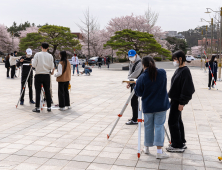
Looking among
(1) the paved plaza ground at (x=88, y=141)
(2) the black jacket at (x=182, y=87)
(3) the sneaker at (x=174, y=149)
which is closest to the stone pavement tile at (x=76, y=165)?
(1) the paved plaza ground at (x=88, y=141)

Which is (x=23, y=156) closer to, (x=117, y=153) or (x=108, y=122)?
(x=117, y=153)

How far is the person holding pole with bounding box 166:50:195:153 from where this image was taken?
12.9 feet

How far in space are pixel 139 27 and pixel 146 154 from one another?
47.7m

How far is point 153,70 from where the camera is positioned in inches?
146

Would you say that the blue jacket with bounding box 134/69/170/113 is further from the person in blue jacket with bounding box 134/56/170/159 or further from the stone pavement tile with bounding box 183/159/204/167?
the stone pavement tile with bounding box 183/159/204/167

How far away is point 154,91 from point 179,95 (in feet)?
1.84

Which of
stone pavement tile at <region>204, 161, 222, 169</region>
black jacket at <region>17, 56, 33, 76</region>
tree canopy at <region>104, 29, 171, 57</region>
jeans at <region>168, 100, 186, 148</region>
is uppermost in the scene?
tree canopy at <region>104, 29, 171, 57</region>

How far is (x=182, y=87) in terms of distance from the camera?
13.0 feet

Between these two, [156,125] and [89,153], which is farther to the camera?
[89,153]

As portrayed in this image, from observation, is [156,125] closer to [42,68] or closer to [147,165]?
[147,165]

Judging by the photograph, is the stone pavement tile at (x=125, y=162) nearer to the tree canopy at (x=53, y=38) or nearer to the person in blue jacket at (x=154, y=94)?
the person in blue jacket at (x=154, y=94)

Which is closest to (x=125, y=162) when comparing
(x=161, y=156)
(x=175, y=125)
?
(x=161, y=156)

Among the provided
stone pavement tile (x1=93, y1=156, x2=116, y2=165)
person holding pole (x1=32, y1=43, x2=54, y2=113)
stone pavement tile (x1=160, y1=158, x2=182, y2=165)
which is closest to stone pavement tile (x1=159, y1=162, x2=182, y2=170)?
stone pavement tile (x1=160, y1=158, x2=182, y2=165)

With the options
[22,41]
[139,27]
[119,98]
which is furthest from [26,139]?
[139,27]
